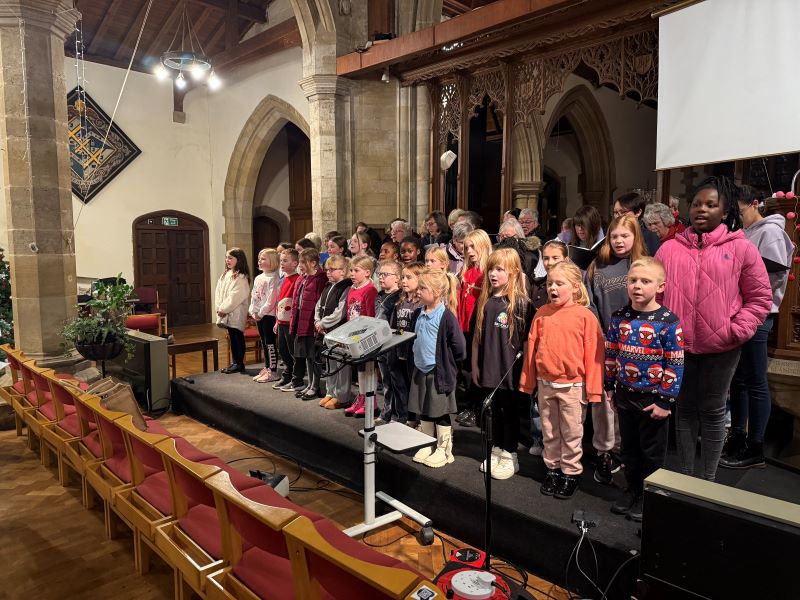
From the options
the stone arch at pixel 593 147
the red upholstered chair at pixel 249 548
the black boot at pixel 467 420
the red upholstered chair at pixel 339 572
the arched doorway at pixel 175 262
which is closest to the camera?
the red upholstered chair at pixel 339 572

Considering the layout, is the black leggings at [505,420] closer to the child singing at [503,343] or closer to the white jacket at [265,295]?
the child singing at [503,343]

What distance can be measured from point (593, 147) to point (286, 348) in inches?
307

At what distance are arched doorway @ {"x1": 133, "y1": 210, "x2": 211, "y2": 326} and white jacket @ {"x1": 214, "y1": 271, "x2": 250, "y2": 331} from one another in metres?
5.79

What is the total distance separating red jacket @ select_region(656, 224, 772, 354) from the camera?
7.49ft

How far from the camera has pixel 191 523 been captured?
82.4 inches

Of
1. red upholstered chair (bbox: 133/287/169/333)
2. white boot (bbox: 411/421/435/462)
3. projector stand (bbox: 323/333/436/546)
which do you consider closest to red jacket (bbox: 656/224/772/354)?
projector stand (bbox: 323/333/436/546)

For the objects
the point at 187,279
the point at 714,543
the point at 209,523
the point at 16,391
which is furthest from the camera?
the point at 187,279

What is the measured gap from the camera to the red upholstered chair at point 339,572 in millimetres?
1249

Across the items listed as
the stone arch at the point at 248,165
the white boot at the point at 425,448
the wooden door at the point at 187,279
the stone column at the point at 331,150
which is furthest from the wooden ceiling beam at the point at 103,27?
the white boot at the point at 425,448

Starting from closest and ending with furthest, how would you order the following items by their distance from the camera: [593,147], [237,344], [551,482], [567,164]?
1. [551,482]
2. [237,344]
3. [593,147]
4. [567,164]

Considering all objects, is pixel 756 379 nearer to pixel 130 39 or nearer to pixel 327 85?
pixel 327 85

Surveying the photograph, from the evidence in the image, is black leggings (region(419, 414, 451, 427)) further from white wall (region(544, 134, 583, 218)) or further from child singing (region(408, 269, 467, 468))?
white wall (region(544, 134, 583, 218))

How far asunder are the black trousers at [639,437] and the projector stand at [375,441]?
847mm

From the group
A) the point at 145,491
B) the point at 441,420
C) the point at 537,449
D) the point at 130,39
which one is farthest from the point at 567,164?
the point at 145,491
